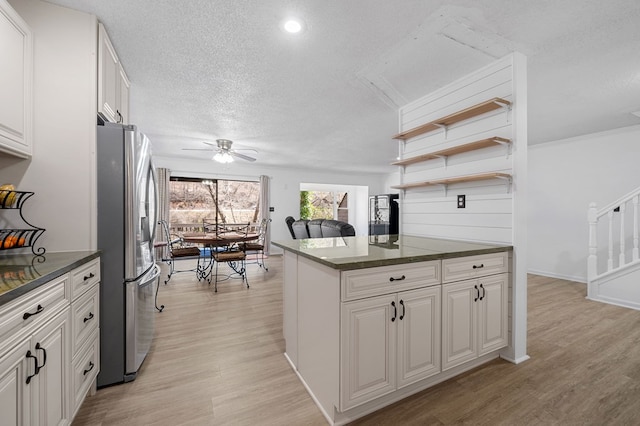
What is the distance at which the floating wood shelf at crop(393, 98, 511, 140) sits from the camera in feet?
6.73

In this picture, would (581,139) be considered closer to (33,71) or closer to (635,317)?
(635,317)

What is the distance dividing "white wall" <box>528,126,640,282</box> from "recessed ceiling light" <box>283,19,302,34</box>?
5061mm

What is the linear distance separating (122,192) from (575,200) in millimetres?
6131

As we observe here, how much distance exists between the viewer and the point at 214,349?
229 centimetres

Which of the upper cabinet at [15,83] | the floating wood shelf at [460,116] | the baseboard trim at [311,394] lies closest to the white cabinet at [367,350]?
the baseboard trim at [311,394]

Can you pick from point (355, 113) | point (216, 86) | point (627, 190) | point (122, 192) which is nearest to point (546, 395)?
point (122, 192)

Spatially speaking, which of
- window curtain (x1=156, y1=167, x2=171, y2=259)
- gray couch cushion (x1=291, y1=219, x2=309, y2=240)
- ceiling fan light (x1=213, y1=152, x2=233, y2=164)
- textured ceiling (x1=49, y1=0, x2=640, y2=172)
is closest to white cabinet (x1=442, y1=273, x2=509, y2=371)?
textured ceiling (x1=49, y1=0, x2=640, y2=172)

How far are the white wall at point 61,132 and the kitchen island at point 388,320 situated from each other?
4.51ft

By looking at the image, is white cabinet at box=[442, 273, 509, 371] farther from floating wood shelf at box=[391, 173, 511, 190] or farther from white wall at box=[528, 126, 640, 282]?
white wall at box=[528, 126, 640, 282]

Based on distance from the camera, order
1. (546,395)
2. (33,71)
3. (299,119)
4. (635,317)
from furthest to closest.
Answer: (299,119), (635,317), (546,395), (33,71)

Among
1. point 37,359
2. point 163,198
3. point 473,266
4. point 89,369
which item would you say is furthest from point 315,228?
point 37,359

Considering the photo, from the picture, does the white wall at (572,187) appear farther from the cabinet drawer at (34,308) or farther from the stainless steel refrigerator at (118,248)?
the cabinet drawer at (34,308)

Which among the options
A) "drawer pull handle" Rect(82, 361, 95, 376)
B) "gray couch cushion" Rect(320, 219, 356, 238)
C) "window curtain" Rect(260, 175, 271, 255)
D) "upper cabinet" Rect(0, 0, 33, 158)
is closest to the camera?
Answer: "upper cabinet" Rect(0, 0, 33, 158)

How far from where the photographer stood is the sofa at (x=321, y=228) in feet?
16.9
